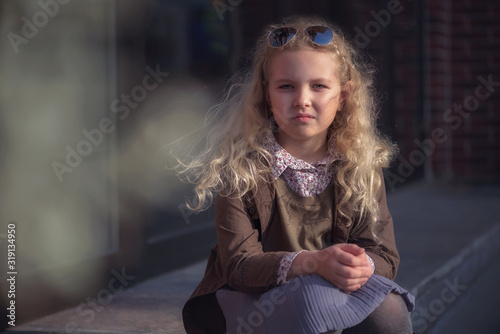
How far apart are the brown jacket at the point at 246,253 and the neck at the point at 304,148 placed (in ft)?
0.48

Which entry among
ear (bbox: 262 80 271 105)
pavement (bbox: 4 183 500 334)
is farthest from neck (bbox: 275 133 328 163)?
pavement (bbox: 4 183 500 334)

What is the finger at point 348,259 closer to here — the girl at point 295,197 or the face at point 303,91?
the girl at point 295,197

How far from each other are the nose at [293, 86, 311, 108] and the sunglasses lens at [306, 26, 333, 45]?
0.15m

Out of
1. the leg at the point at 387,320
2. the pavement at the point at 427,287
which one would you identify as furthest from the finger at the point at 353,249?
the pavement at the point at 427,287

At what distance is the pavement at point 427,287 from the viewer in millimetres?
3057

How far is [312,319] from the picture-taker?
6.31ft

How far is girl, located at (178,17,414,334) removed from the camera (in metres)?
2.00

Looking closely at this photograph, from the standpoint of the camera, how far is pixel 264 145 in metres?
2.28

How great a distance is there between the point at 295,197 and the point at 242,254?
26cm

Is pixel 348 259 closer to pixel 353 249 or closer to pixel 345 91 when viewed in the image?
pixel 353 249

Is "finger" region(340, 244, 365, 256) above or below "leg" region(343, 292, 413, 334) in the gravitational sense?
above

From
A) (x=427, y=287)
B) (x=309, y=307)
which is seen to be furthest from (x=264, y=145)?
(x=427, y=287)

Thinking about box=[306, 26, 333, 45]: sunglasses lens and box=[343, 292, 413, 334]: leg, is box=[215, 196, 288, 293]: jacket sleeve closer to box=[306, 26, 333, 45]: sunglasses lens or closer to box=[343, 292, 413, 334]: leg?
box=[343, 292, 413, 334]: leg

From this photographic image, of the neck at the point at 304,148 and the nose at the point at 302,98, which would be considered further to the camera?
the neck at the point at 304,148
